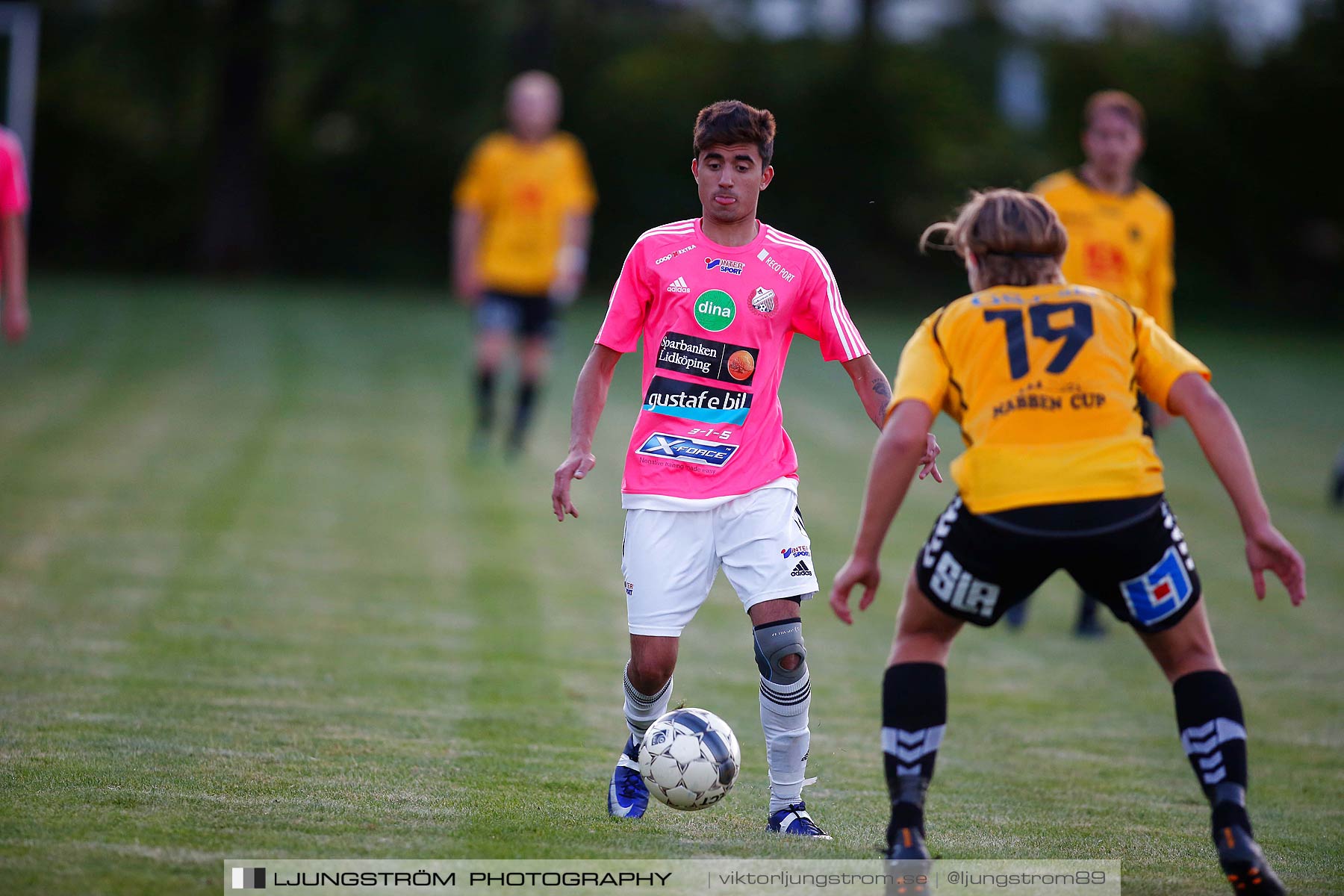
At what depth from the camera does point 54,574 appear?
7.96m

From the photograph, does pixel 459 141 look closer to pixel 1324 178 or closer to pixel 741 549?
pixel 1324 178

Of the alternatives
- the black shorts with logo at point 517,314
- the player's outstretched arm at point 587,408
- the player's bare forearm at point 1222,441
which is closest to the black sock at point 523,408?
the black shorts with logo at point 517,314

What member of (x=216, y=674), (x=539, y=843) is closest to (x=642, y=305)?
(x=539, y=843)

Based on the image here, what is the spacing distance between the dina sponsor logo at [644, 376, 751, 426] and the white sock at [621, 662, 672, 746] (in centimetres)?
81

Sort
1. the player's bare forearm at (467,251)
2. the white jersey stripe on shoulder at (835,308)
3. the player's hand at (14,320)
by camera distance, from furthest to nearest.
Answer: the player's bare forearm at (467,251), the player's hand at (14,320), the white jersey stripe on shoulder at (835,308)

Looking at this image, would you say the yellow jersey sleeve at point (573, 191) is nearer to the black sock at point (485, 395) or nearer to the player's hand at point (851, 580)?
the black sock at point (485, 395)

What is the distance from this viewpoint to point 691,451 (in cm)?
443

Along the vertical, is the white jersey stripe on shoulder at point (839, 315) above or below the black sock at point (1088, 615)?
above

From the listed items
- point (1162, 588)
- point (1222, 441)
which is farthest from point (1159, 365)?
point (1162, 588)

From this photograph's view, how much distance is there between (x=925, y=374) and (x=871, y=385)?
0.79m

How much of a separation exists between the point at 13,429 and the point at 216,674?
7.53m

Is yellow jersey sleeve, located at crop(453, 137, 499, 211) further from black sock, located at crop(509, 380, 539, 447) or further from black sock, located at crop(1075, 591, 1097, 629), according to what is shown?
black sock, located at crop(1075, 591, 1097, 629)

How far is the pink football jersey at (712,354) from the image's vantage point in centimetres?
443

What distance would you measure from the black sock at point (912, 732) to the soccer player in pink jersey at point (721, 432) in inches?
21.2
